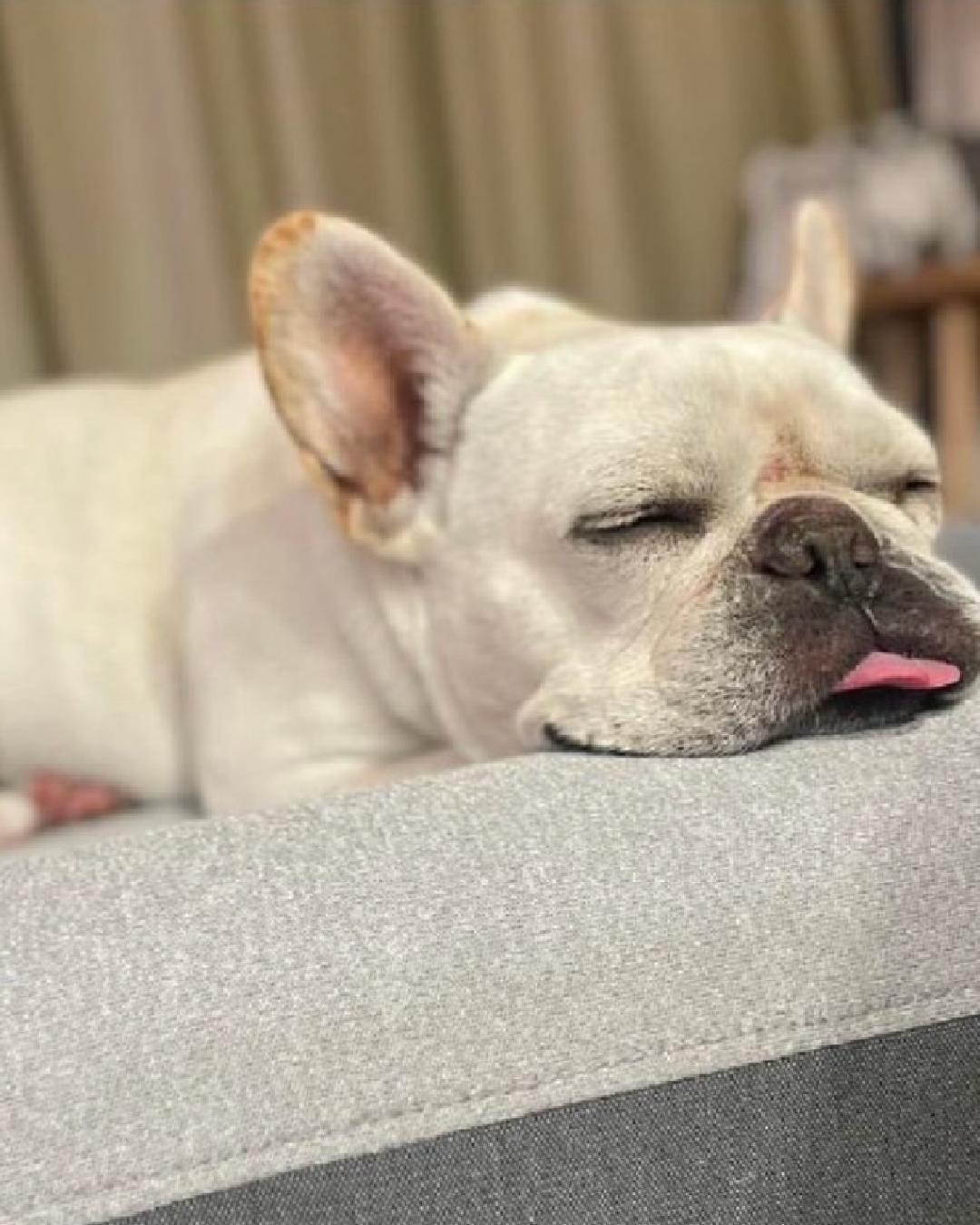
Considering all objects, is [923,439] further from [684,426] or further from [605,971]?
[605,971]

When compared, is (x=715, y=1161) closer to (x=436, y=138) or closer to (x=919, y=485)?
(x=919, y=485)

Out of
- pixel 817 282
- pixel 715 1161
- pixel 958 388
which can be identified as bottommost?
pixel 958 388

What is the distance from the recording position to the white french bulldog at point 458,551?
2.43ft

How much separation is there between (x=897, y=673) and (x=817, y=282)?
1.69ft

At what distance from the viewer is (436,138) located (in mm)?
2330

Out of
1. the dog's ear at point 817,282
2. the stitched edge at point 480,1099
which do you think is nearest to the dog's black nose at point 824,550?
the stitched edge at point 480,1099

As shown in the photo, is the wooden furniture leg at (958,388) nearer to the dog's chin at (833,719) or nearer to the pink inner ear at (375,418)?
the pink inner ear at (375,418)

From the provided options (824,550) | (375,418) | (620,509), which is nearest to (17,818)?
(375,418)

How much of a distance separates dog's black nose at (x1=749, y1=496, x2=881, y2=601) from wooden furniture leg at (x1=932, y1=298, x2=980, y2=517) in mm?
1499

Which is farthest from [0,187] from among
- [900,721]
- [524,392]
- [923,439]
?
[900,721]

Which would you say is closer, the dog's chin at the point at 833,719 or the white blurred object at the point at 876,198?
the dog's chin at the point at 833,719

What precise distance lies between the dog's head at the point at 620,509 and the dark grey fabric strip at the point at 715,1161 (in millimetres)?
197

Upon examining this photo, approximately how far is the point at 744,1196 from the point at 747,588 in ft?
1.07

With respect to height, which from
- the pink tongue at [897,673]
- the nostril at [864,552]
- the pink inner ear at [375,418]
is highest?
the pink inner ear at [375,418]
